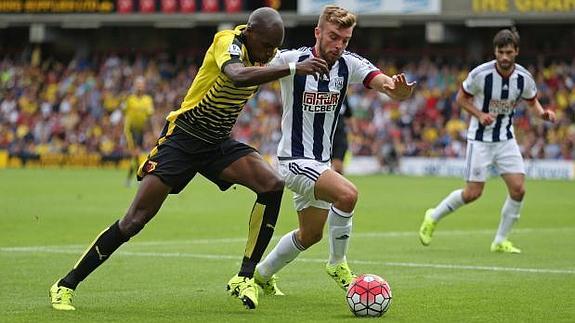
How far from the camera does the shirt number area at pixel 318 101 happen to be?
9.44 m

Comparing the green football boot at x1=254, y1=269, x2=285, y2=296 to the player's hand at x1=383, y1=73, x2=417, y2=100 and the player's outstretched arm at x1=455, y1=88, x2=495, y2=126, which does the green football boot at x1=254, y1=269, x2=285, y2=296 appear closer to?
the player's hand at x1=383, y1=73, x2=417, y2=100

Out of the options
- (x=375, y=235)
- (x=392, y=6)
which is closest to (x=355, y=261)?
(x=375, y=235)

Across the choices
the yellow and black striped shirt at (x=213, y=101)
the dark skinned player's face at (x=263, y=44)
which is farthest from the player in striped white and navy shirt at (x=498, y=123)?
the dark skinned player's face at (x=263, y=44)

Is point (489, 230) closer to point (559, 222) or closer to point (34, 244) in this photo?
point (559, 222)

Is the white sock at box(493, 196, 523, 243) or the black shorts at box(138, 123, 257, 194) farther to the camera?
Result: the white sock at box(493, 196, 523, 243)

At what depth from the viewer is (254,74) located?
8141mm

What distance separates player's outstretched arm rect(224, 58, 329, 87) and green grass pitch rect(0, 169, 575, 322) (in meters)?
1.64

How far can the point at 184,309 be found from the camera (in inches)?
342

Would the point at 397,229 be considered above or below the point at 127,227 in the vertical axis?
below

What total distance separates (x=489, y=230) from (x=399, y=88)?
847 cm

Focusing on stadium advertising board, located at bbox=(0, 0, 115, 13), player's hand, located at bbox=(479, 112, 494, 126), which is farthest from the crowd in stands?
player's hand, located at bbox=(479, 112, 494, 126)

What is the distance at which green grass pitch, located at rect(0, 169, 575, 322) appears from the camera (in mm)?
8594

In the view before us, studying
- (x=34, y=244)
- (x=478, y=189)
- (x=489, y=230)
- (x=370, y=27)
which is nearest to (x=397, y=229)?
(x=489, y=230)

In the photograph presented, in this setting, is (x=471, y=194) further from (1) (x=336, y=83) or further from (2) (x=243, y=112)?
(2) (x=243, y=112)
